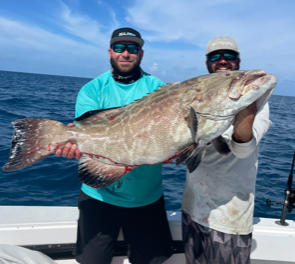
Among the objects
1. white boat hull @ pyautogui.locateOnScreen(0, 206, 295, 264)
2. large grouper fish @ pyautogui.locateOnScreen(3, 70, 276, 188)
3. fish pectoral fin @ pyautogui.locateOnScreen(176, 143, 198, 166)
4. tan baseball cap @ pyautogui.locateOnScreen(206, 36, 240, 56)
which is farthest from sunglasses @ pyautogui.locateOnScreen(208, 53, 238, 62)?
white boat hull @ pyautogui.locateOnScreen(0, 206, 295, 264)

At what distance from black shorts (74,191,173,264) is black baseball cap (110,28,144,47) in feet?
6.29

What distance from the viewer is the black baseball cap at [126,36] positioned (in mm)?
3146

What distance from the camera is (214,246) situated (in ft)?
8.83

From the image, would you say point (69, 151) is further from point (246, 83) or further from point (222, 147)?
point (246, 83)

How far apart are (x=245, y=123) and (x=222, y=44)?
1.10 m

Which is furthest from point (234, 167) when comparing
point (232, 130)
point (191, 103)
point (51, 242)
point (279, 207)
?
point (279, 207)

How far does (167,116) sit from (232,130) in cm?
66

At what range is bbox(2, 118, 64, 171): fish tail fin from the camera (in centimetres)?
266

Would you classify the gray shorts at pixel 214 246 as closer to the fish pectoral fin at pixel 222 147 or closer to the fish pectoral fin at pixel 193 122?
the fish pectoral fin at pixel 222 147

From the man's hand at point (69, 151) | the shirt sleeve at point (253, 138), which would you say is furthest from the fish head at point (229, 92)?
the man's hand at point (69, 151)

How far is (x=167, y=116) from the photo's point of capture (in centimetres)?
239

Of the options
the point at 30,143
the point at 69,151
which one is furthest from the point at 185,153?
the point at 30,143

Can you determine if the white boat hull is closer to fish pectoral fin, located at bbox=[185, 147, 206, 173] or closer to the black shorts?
the black shorts

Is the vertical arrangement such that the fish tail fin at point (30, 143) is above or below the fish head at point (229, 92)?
below
